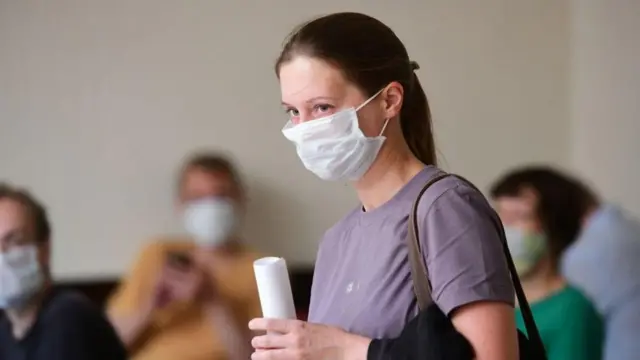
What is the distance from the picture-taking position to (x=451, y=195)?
0.98m

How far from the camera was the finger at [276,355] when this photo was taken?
1.00 meters

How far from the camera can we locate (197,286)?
8.75 feet

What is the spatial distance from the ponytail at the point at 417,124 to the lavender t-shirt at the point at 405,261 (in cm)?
7

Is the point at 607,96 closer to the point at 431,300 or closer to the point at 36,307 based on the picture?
the point at 36,307

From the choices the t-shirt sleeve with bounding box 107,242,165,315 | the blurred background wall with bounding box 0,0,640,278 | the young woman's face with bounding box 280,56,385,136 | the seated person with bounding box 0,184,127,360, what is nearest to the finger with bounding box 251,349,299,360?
the young woman's face with bounding box 280,56,385,136

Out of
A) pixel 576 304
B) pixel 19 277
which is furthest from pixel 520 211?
pixel 19 277

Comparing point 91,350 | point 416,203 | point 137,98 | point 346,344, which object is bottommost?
point 91,350

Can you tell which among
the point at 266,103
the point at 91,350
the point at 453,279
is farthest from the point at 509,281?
the point at 266,103

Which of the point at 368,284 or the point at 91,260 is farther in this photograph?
the point at 91,260

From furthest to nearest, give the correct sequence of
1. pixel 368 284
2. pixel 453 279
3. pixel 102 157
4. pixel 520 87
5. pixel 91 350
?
1. pixel 520 87
2. pixel 102 157
3. pixel 91 350
4. pixel 368 284
5. pixel 453 279

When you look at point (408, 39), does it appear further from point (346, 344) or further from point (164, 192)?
point (346, 344)

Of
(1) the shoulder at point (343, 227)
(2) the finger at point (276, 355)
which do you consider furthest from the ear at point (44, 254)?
(2) the finger at point (276, 355)

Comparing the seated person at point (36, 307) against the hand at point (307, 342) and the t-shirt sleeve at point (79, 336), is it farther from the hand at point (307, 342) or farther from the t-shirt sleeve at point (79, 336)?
the hand at point (307, 342)

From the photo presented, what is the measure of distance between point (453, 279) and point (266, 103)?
2.11 meters
